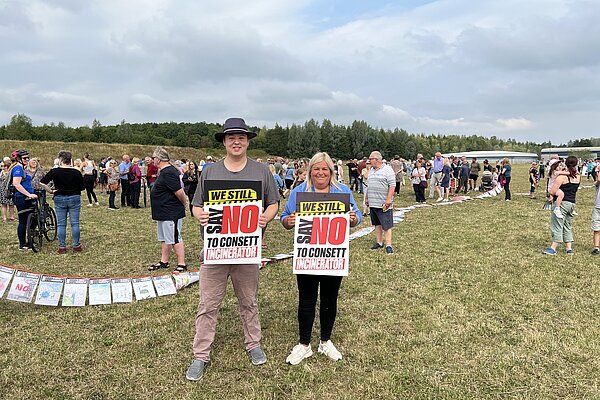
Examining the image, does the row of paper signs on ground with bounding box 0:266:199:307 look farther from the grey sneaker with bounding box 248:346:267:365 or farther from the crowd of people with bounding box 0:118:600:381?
the grey sneaker with bounding box 248:346:267:365

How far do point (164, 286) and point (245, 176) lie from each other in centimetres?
317

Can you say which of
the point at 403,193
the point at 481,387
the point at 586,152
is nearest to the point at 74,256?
the point at 481,387

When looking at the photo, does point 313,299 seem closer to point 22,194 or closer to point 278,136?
point 22,194

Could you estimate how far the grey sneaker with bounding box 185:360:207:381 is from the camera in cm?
384

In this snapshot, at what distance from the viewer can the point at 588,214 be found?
14.1 m

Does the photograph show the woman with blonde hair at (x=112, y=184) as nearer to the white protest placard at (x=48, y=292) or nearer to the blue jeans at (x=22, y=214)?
the blue jeans at (x=22, y=214)

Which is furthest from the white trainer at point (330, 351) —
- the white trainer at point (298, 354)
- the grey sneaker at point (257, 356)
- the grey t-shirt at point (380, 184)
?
the grey t-shirt at point (380, 184)

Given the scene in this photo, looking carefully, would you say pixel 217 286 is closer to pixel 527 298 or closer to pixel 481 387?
pixel 481 387

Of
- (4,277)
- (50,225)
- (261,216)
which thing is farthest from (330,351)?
(50,225)

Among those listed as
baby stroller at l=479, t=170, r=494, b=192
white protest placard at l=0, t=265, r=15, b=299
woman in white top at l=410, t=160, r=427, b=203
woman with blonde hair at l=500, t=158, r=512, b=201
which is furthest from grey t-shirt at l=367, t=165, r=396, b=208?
baby stroller at l=479, t=170, r=494, b=192

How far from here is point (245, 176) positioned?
152 inches

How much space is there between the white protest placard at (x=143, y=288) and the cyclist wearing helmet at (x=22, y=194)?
4247mm

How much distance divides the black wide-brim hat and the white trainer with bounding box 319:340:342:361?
2281 millimetres

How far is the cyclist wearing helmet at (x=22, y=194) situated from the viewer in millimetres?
8586
